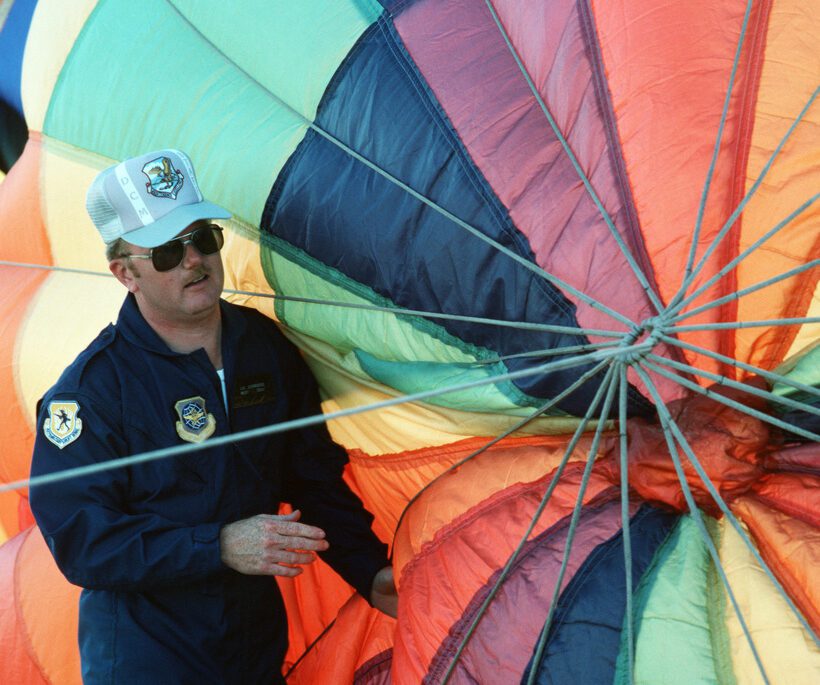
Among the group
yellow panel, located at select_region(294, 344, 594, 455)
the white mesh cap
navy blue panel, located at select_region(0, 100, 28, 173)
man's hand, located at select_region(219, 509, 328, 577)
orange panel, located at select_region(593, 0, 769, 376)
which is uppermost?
navy blue panel, located at select_region(0, 100, 28, 173)

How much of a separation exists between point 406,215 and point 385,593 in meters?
0.79

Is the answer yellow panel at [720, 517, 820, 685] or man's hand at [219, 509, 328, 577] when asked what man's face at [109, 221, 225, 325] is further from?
yellow panel at [720, 517, 820, 685]

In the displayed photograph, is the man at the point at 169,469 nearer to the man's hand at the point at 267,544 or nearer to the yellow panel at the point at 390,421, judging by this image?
the man's hand at the point at 267,544

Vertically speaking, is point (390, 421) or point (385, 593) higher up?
point (390, 421)

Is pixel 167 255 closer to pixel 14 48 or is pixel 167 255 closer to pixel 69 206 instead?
pixel 69 206

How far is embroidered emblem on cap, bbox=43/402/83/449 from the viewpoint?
197 centimetres

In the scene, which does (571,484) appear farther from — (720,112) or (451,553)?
(720,112)

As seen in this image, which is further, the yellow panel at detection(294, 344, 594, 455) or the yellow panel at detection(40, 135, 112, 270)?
the yellow panel at detection(40, 135, 112, 270)

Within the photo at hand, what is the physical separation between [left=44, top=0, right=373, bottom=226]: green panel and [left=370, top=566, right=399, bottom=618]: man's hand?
802 millimetres

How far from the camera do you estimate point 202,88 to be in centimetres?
246

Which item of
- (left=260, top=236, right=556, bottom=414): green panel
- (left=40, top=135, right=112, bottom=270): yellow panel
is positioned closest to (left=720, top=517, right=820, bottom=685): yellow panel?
(left=260, top=236, right=556, bottom=414): green panel

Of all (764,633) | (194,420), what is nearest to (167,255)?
(194,420)

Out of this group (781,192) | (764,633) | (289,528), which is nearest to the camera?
(764,633)

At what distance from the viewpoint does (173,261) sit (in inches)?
80.7
